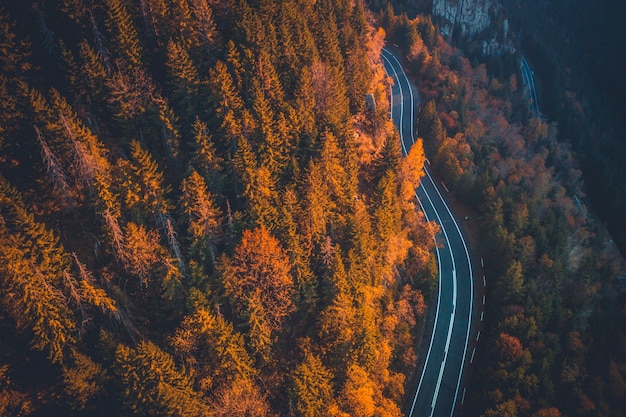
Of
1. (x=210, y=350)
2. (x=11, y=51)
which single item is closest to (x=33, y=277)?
(x=210, y=350)

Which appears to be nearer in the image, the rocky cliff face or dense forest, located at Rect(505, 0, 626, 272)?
dense forest, located at Rect(505, 0, 626, 272)

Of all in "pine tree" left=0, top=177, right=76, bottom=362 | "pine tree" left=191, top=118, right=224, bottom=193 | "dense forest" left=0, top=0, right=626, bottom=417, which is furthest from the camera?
"pine tree" left=191, top=118, right=224, bottom=193

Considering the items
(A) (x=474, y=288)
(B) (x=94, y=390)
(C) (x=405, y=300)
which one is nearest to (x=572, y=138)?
(A) (x=474, y=288)

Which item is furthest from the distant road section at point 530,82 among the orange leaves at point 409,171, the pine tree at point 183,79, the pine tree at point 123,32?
the pine tree at point 123,32

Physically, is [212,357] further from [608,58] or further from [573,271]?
[608,58]

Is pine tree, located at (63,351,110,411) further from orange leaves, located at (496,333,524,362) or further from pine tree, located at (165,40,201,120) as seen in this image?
orange leaves, located at (496,333,524,362)

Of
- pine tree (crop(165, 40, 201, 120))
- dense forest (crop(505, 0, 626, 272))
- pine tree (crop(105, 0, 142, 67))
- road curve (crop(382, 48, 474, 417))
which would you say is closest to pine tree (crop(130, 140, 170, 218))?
pine tree (crop(165, 40, 201, 120))

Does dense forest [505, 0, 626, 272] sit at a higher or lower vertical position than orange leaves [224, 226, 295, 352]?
higher
